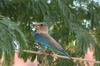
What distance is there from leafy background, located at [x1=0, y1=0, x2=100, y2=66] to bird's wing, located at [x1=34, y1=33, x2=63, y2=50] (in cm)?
12

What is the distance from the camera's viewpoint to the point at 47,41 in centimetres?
167

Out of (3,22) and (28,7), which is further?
(28,7)

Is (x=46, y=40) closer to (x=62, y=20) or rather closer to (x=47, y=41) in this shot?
(x=47, y=41)

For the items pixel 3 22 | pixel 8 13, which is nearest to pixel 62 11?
pixel 8 13

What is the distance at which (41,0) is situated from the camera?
1977 millimetres

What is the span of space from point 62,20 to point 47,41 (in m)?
0.48

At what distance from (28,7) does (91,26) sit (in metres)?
0.46

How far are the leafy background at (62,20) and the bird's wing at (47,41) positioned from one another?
12 cm

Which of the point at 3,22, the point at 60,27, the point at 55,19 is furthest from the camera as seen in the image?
the point at 60,27

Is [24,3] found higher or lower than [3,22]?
higher

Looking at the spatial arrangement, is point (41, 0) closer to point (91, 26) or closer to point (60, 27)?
point (60, 27)

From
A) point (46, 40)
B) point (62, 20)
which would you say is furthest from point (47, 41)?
point (62, 20)

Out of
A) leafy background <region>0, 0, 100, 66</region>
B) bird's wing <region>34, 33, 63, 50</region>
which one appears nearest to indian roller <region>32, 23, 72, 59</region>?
bird's wing <region>34, 33, 63, 50</region>

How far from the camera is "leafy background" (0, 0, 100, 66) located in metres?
2.00
